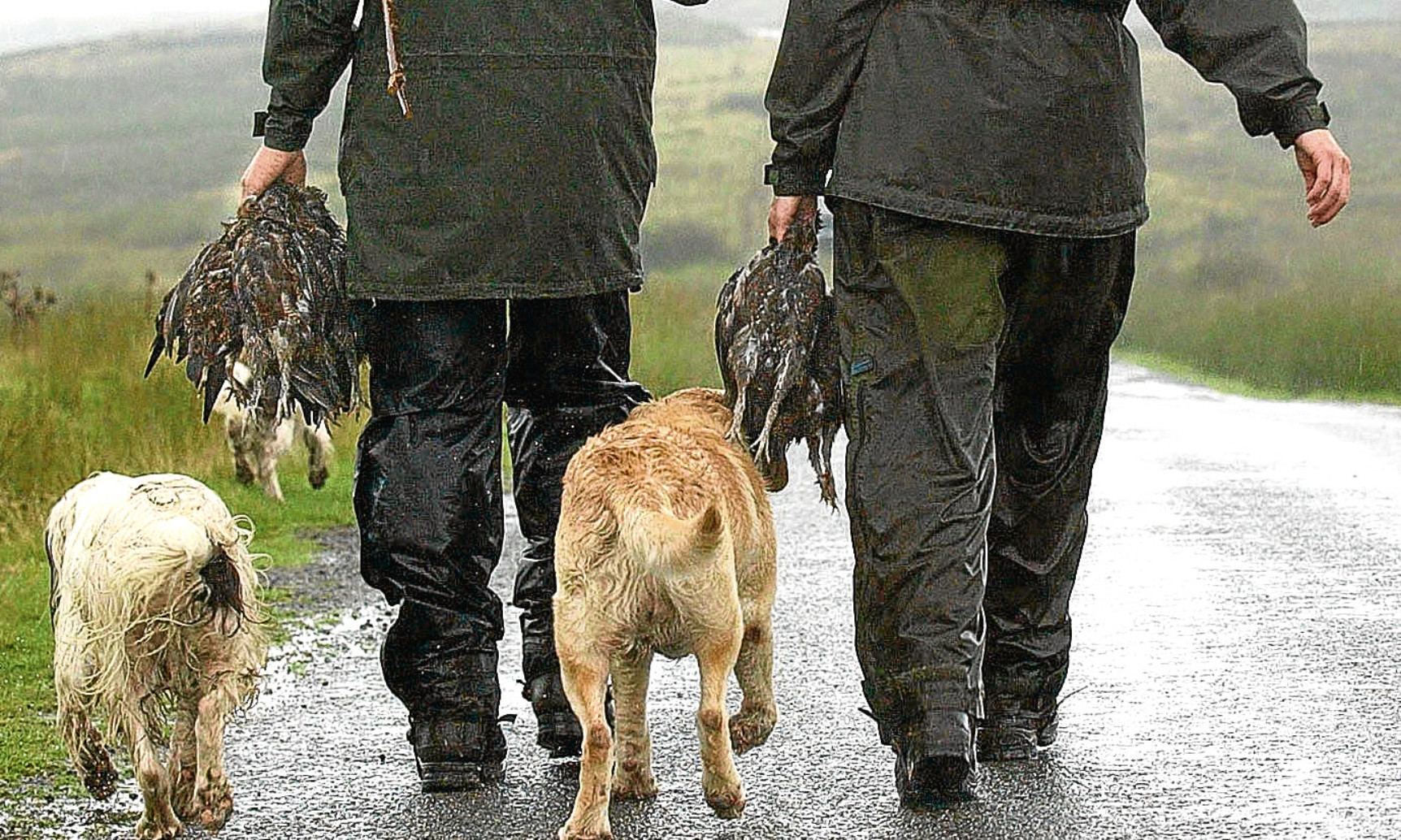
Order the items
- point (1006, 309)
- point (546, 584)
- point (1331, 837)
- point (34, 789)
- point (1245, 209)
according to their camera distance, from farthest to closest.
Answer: point (1245, 209), point (546, 584), point (34, 789), point (1006, 309), point (1331, 837)

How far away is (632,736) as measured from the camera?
5117mm

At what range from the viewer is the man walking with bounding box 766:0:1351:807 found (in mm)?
4781

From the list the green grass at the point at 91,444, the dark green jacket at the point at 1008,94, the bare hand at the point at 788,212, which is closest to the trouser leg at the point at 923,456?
the dark green jacket at the point at 1008,94

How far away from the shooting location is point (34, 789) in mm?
5312

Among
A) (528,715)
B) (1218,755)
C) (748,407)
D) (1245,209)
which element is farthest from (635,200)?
(1245,209)

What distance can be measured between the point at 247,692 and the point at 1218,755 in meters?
2.43

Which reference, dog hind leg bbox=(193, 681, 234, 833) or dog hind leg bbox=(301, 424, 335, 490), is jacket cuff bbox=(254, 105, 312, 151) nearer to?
dog hind leg bbox=(193, 681, 234, 833)

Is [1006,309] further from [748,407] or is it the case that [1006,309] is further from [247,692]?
[247,692]

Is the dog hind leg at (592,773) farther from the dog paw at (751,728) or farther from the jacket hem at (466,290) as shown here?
the jacket hem at (466,290)

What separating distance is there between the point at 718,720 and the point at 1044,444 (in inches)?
45.5

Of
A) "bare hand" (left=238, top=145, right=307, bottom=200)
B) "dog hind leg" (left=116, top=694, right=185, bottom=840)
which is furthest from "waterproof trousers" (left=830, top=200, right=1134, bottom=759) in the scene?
"dog hind leg" (left=116, top=694, right=185, bottom=840)

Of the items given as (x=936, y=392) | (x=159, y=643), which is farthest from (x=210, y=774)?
(x=936, y=392)

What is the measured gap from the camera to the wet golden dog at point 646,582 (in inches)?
182

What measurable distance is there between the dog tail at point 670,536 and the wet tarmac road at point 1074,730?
0.69 metres
